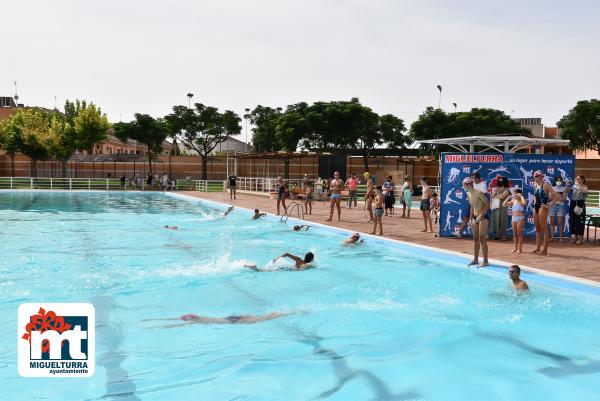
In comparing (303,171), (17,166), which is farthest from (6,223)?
(17,166)

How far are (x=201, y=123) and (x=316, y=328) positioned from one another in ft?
185

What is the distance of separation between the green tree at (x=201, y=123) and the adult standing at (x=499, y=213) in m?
50.0

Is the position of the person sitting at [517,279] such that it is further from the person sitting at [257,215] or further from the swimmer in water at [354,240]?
the person sitting at [257,215]

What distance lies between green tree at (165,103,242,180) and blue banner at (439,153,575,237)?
162ft

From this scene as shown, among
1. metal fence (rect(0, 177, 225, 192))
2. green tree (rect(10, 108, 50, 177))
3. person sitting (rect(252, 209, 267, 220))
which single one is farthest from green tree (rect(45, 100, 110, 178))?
person sitting (rect(252, 209, 267, 220))

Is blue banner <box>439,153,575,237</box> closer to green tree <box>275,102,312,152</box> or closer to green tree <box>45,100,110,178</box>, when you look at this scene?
green tree <box>275,102,312,152</box>

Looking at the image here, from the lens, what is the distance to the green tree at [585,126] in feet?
168

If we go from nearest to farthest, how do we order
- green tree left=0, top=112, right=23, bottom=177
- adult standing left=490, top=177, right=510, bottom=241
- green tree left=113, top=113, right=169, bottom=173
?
adult standing left=490, top=177, right=510, bottom=241 < green tree left=0, top=112, right=23, bottom=177 < green tree left=113, top=113, right=169, bottom=173

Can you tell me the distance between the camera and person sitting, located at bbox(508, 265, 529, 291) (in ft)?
28.0

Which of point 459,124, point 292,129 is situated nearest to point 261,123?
point 292,129

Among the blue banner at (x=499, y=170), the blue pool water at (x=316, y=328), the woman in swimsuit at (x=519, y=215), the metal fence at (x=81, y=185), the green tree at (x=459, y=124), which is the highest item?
the green tree at (x=459, y=124)

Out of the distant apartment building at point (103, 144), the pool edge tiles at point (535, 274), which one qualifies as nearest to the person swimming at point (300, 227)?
the pool edge tiles at point (535, 274)

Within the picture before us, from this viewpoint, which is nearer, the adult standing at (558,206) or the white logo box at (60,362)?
the white logo box at (60,362)

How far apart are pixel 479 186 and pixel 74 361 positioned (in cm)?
966
